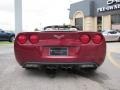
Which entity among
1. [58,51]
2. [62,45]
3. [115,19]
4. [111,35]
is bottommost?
[111,35]

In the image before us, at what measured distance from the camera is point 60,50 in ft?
27.7

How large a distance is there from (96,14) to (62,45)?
52816 mm

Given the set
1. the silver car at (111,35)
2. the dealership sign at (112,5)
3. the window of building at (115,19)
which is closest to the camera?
the silver car at (111,35)

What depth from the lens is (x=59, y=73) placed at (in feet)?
30.0

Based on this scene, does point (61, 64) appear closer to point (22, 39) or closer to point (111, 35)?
point (22, 39)

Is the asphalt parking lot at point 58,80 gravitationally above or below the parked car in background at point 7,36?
below

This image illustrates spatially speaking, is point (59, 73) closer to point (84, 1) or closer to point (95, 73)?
point (95, 73)

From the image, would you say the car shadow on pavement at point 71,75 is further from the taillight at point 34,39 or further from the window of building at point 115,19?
the window of building at point 115,19

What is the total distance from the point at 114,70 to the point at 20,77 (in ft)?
8.57

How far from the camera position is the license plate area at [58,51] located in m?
8.41

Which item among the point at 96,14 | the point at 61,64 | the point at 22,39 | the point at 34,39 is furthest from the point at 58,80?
the point at 96,14

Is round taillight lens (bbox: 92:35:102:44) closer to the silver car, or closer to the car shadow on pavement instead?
the car shadow on pavement

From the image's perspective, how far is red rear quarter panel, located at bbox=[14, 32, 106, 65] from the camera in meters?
8.34

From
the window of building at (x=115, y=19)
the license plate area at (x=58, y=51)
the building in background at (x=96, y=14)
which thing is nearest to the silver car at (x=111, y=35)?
the building in background at (x=96, y=14)
